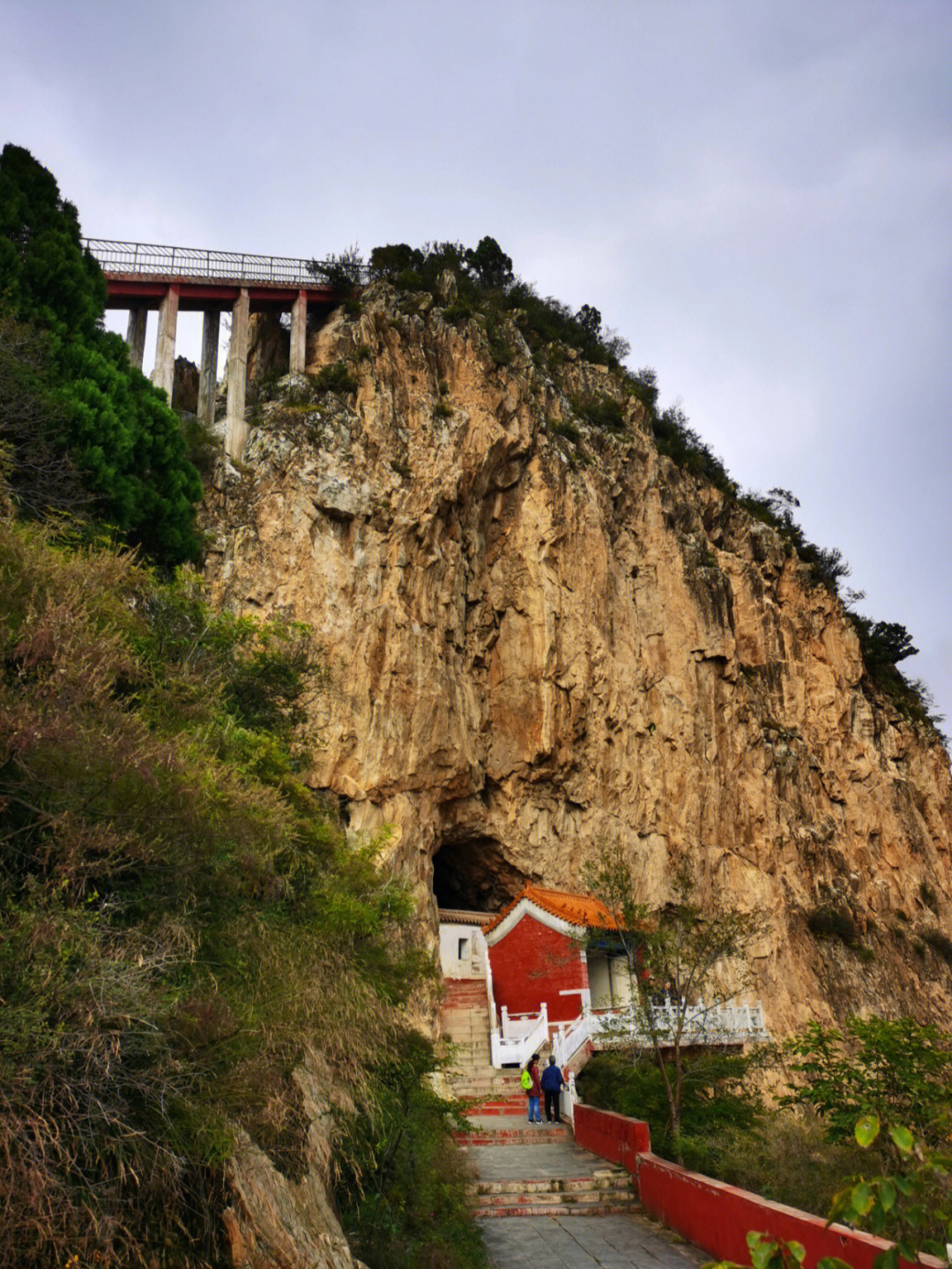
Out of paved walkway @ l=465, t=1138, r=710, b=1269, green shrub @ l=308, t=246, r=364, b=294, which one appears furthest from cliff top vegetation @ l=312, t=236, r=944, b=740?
paved walkway @ l=465, t=1138, r=710, b=1269

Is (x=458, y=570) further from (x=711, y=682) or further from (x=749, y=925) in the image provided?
(x=749, y=925)

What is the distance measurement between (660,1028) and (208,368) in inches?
813

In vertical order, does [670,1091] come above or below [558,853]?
below

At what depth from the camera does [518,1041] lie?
1966 centimetres

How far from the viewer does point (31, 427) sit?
45.8 ft

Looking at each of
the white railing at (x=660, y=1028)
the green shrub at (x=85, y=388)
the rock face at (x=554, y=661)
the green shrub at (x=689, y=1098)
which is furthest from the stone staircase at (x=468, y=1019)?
the green shrub at (x=85, y=388)

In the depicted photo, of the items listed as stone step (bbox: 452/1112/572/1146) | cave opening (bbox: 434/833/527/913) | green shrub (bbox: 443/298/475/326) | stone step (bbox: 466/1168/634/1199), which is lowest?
stone step (bbox: 466/1168/634/1199)

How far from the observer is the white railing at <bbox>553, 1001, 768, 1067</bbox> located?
1559 centimetres

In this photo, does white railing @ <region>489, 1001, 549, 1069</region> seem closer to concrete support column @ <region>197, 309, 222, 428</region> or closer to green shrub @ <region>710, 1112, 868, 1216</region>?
green shrub @ <region>710, 1112, 868, 1216</region>

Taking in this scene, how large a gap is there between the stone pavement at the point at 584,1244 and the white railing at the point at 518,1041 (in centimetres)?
779

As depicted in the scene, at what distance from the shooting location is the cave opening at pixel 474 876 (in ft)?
90.8

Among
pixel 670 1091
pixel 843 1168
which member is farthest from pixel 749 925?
pixel 843 1168

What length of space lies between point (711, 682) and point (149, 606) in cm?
2267

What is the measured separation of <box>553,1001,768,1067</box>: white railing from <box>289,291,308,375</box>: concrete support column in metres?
18.4
